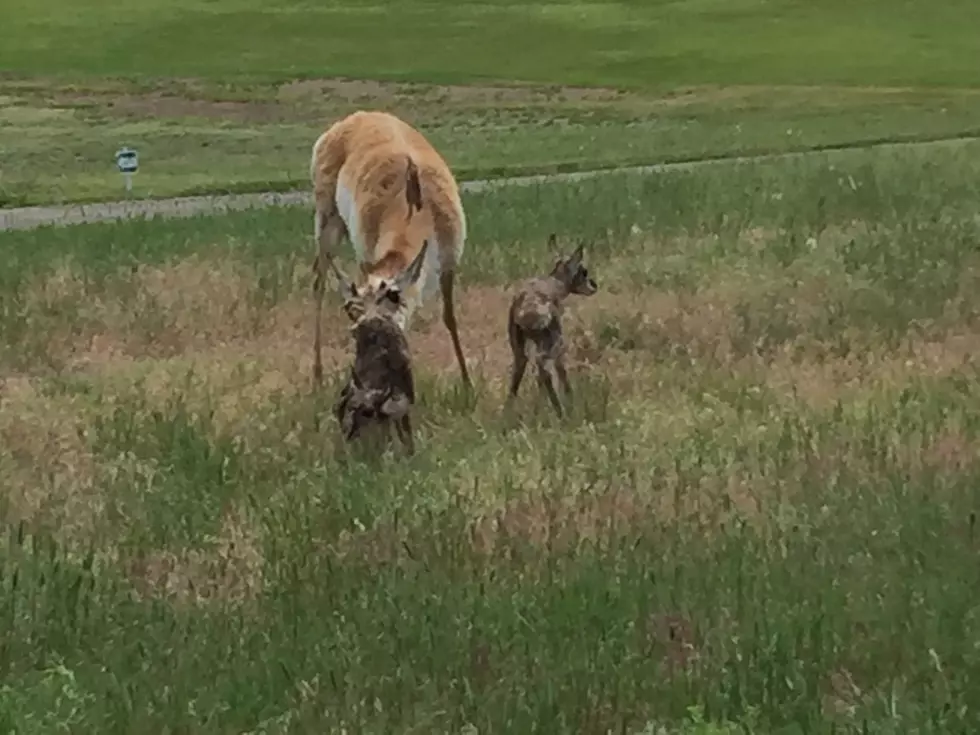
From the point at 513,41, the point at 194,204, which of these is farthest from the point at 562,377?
the point at 513,41

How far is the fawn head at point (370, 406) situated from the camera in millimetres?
8844

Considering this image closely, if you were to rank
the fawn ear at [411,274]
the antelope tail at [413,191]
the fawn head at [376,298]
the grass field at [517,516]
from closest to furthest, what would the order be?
the grass field at [517,516]
the fawn head at [376,298]
the fawn ear at [411,274]
the antelope tail at [413,191]

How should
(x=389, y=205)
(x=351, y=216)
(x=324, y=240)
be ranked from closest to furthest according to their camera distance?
1. (x=389, y=205)
2. (x=351, y=216)
3. (x=324, y=240)

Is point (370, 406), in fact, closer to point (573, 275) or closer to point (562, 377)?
point (562, 377)

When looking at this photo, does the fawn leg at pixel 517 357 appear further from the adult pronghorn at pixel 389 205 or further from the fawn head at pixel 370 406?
the fawn head at pixel 370 406

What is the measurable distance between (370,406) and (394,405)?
0.42 feet

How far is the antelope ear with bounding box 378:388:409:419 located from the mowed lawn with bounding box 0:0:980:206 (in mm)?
16281

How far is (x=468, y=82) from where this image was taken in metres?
39.5

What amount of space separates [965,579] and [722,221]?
400 inches

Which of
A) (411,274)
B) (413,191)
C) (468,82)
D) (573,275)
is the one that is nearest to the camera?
(411,274)

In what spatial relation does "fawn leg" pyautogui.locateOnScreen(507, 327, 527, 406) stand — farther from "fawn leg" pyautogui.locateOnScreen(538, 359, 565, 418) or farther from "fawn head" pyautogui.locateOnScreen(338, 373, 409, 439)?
"fawn head" pyautogui.locateOnScreen(338, 373, 409, 439)

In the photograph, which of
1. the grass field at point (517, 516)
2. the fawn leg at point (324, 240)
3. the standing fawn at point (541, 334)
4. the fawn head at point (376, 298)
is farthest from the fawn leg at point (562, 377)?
Result: the fawn leg at point (324, 240)

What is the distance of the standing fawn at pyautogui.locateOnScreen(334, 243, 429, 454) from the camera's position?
8.84 metres

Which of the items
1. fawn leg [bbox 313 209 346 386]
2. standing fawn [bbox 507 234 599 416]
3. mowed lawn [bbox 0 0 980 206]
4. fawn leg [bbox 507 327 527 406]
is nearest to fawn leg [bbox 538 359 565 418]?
standing fawn [bbox 507 234 599 416]
